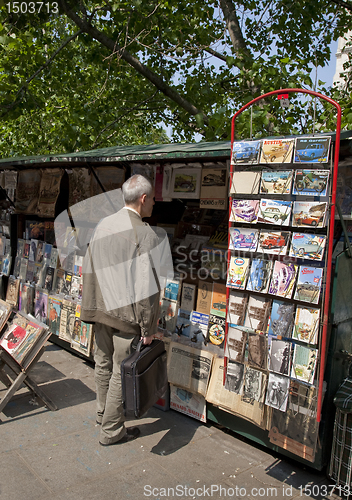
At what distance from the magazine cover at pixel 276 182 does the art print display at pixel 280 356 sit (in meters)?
0.93

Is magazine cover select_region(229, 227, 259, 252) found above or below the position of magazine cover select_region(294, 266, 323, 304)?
above

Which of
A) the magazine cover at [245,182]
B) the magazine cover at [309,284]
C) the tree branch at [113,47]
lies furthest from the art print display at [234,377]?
the tree branch at [113,47]

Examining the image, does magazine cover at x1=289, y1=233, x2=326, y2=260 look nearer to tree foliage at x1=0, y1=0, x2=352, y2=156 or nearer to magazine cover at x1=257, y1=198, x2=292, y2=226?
magazine cover at x1=257, y1=198, x2=292, y2=226

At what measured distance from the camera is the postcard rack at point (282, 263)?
89.0 inches

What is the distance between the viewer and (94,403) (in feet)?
11.4

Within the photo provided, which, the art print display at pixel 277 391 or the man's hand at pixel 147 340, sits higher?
the man's hand at pixel 147 340

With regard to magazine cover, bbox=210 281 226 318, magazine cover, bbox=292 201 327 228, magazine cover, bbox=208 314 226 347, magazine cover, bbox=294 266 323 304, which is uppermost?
magazine cover, bbox=292 201 327 228

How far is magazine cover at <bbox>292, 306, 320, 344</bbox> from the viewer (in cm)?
230

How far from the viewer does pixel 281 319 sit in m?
2.48

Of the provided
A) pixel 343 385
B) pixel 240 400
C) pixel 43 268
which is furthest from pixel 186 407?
pixel 43 268

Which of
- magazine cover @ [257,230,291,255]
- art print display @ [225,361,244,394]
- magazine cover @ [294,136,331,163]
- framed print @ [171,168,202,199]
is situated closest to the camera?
magazine cover @ [294,136,331,163]

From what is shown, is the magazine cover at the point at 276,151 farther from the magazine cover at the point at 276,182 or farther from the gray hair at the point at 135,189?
the gray hair at the point at 135,189

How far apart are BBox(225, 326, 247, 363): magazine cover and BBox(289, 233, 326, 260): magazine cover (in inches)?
26.6

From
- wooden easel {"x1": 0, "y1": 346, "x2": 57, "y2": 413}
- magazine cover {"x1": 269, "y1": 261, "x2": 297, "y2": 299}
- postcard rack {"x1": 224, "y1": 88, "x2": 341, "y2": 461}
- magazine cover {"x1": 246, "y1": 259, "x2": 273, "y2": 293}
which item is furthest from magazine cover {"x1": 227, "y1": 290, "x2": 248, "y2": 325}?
wooden easel {"x1": 0, "y1": 346, "x2": 57, "y2": 413}
